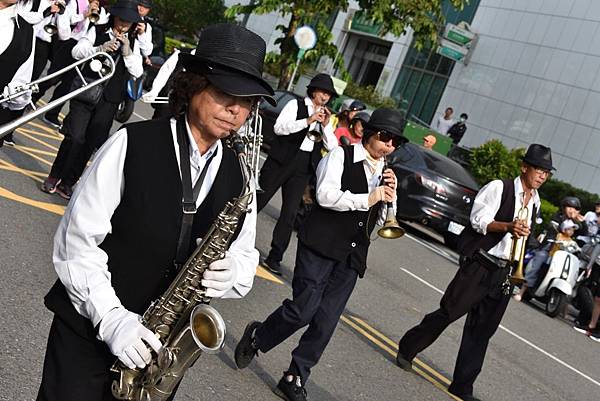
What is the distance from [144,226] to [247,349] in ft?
9.79

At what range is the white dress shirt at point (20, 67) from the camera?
4645 mm

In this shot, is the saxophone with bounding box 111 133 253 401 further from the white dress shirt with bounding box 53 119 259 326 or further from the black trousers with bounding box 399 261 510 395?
the black trousers with bounding box 399 261 510 395

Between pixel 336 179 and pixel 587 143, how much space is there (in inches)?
917

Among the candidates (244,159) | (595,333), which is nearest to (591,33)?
(595,333)

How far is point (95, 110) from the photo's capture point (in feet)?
27.6

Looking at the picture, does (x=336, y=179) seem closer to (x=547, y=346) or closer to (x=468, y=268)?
(x=468, y=268)

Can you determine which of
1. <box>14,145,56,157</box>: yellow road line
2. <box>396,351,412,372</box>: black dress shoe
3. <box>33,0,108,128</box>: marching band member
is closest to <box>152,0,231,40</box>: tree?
<box>14,145,56,157</box>: yellow road line

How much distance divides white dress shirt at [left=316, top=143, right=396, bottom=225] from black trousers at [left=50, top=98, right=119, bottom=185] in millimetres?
3637

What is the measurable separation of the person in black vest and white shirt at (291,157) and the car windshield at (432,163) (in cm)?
614

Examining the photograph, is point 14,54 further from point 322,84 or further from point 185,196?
point 322,84

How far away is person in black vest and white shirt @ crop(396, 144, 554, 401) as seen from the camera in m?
6.26

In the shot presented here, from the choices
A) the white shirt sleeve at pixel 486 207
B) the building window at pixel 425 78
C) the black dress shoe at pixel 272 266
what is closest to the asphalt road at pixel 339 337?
the black dress shoe at pixel 272 266

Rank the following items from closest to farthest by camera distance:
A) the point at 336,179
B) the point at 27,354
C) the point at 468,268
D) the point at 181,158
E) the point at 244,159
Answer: the point at 181,158
the point at 244,159
the point at 27,354
the point at 336,179
the point at 468,268

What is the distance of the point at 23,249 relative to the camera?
637 centimetres
